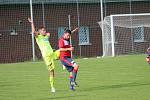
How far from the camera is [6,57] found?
45.7 meters

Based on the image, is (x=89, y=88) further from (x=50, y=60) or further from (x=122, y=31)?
(x=122, y=31)

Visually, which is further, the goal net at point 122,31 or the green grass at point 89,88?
the goal net at point 122,31

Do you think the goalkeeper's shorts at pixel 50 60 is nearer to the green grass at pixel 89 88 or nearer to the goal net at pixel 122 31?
the green grass at pixel 89 88

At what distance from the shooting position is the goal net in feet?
141

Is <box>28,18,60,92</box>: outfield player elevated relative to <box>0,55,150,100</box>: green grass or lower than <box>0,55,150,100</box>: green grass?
elevated

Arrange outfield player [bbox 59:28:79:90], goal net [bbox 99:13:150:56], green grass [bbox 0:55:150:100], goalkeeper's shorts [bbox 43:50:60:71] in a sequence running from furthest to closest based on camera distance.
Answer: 1. goal net [bbox 99:13:150:56]
2. outfield player [bbox 59:28:79:90]
3. goalkeeper's shorts [bbox 43:50:60:71]
4. green grass [bbox 0:55:150:100]

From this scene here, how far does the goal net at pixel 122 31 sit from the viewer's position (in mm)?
42938

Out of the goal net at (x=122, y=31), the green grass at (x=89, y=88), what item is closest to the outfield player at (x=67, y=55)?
the green grass at (x=89, y=88)

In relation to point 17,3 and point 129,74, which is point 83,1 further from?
point 129,74

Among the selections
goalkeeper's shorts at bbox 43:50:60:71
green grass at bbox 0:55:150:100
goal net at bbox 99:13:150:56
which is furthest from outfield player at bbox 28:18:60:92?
goal net at bbox 99:13:150:56

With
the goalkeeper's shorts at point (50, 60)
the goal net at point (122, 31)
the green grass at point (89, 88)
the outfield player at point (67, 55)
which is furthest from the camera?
the goal net at point (122, 31)

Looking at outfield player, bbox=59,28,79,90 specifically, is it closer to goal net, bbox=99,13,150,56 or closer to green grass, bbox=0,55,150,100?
green grass, bbox=0,55,150,100

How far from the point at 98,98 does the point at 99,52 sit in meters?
33.0

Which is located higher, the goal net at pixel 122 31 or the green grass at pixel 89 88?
the goal net at pixel 122 31
